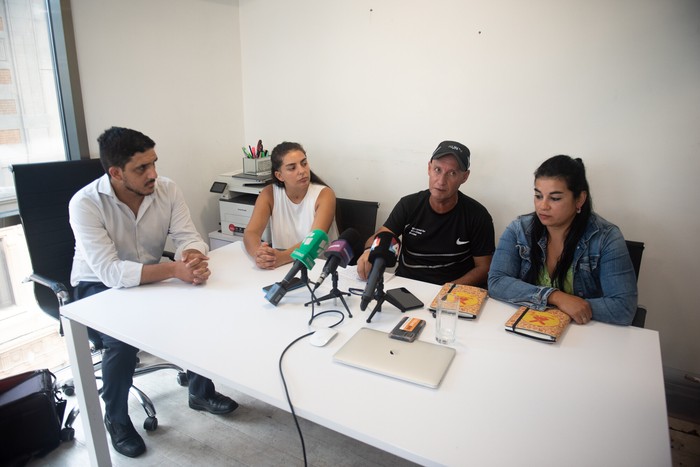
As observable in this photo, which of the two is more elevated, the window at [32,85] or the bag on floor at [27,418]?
the window at [32,85]

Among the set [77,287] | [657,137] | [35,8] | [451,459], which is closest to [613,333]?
[451,459]

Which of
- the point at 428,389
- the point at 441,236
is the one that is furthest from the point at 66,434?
the point at 441,236

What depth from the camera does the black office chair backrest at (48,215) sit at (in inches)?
70.2

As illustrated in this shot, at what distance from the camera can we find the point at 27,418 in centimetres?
168

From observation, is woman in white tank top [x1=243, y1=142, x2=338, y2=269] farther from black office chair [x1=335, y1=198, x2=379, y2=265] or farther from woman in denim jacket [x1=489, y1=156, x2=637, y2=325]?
woman in denim jacket [x1=489, y1=156, x2=637, y2=325]

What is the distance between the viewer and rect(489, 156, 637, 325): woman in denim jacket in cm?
137

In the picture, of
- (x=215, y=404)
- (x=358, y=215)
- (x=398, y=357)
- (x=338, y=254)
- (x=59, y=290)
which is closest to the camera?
(x=398, y=357)

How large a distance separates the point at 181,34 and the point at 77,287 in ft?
5.48

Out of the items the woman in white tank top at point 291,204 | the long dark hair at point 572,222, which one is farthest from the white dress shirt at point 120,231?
the long dark hair at point 572,222

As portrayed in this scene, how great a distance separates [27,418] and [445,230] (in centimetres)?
196

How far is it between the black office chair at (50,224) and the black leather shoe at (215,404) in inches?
7.3

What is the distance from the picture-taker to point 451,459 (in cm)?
83

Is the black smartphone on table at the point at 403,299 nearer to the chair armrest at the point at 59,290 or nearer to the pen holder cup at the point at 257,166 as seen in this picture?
the chair armrest at the point at 59,290

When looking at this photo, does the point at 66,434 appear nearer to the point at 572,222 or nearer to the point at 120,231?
the point at 120,231
